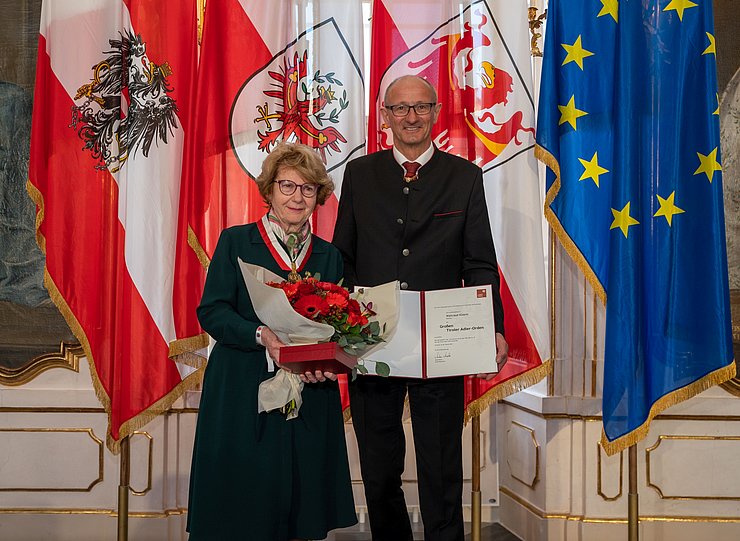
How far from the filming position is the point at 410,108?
9.38 feet

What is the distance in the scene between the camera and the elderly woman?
7.88ft

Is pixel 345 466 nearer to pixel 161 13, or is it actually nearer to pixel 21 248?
pixel 161 13

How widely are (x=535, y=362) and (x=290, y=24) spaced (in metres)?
1.91

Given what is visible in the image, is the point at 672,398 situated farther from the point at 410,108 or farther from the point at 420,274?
the point at 410,108

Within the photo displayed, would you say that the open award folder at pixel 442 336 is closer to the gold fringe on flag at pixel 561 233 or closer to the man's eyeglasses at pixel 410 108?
the man's eyeglasses at pixel 410 108

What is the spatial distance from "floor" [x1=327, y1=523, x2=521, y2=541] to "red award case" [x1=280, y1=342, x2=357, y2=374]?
7.42ft

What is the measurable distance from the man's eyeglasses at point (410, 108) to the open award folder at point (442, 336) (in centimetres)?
67

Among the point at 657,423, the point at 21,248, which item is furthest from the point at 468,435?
the point at 21,248

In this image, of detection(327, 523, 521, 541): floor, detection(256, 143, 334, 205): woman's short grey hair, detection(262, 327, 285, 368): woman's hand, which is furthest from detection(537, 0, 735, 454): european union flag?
detection(262, 327, 285, 368): woman's hand

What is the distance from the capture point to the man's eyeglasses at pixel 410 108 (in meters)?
2.86

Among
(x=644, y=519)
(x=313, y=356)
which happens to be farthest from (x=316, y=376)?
(x=644, y=519)

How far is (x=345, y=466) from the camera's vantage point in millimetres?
2566

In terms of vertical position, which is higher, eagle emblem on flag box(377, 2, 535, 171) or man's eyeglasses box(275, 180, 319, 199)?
eagle emblem on flag box(377, 2, 535, 171)

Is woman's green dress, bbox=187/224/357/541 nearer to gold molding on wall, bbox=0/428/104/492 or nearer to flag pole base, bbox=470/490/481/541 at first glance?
flag pole base, bbox=470/490/481/541
